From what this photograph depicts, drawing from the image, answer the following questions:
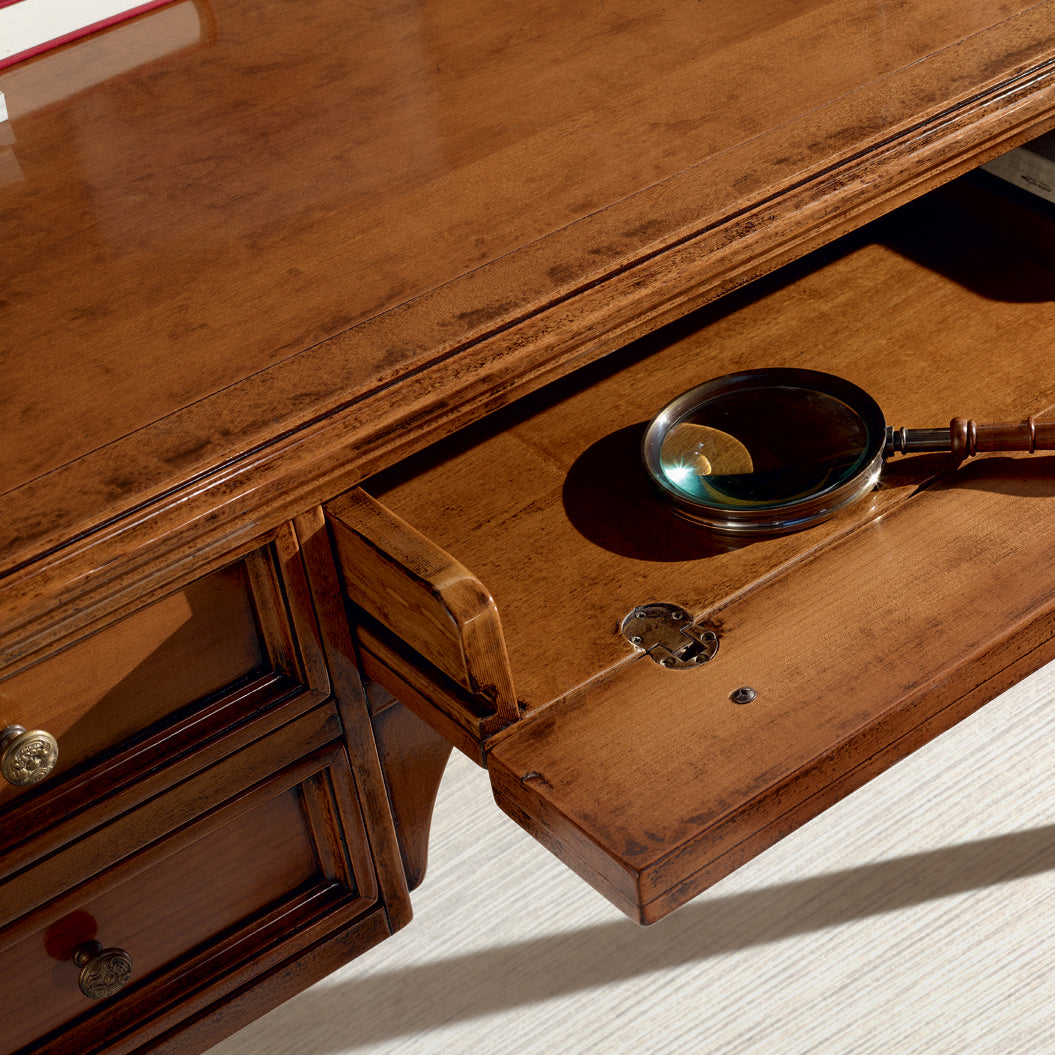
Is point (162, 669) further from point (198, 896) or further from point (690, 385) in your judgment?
point (690, 385)

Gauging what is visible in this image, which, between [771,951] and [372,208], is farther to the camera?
[771,951]

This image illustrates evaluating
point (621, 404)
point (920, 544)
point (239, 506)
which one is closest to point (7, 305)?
point (239, 506)

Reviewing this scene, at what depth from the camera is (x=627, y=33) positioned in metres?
0.92

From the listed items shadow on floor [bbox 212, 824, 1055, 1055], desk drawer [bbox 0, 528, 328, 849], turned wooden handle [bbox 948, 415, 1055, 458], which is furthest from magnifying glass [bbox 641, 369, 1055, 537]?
shadow on floor [bbox 212, 824, 1055, 1055]

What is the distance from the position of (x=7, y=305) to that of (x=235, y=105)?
9.3 inches

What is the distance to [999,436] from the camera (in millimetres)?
743

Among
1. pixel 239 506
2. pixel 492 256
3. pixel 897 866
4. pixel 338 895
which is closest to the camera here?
pixel 239 506

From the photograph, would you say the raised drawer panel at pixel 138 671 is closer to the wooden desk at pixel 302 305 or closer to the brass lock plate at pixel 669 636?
the wooden desk at pixel 302 305

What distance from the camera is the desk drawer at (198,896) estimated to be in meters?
0.71

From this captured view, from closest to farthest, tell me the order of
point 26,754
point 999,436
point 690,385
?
point 26,754, point 999,436, point 690,385

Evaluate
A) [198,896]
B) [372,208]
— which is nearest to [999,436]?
[372,208]

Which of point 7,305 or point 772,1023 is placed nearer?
point 7,305

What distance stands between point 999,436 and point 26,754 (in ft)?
1.68

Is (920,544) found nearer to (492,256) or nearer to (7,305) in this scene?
(492,256)
